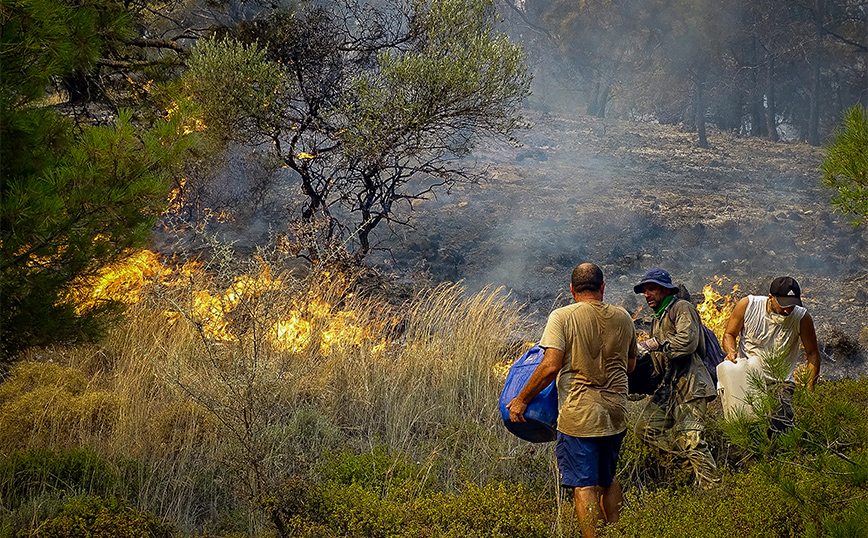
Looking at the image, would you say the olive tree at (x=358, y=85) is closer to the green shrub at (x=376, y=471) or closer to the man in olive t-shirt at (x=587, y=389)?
the green shrub at (x=376, y=471)

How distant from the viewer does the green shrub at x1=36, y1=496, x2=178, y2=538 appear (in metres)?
3.98

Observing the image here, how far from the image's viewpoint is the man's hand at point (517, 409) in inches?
165

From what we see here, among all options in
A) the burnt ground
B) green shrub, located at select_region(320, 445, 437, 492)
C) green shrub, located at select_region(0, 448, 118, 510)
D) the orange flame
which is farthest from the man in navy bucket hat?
the burnt ground

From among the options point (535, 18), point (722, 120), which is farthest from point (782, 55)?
point (535, 18)

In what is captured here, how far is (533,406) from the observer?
4.25 m

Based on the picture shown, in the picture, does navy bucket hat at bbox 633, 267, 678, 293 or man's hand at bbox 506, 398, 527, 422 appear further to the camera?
navy bucket hat at bbox 633, 267, 678, 293

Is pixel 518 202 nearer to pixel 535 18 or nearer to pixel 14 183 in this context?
pixel 535 18

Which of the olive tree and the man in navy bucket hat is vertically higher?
the olive tree

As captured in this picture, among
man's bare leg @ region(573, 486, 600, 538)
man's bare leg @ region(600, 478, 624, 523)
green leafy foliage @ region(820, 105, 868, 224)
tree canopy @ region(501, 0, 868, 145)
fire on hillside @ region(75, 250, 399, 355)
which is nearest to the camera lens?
green leafy foliage @ region(820, 105, 868, 224)

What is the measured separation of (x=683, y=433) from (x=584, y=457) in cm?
131

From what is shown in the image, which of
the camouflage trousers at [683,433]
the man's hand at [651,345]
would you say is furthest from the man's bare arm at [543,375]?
A: the camouflage trousers at [683,433]

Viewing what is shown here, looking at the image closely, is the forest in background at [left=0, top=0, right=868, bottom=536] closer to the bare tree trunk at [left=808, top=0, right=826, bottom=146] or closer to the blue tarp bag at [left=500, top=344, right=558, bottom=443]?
the blue tarp bag at [left=500, top=344, right=558, bottom=443]

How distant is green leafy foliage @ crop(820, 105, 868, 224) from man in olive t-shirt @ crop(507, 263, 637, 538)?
1.51 meters

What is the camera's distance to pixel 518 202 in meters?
15.9
